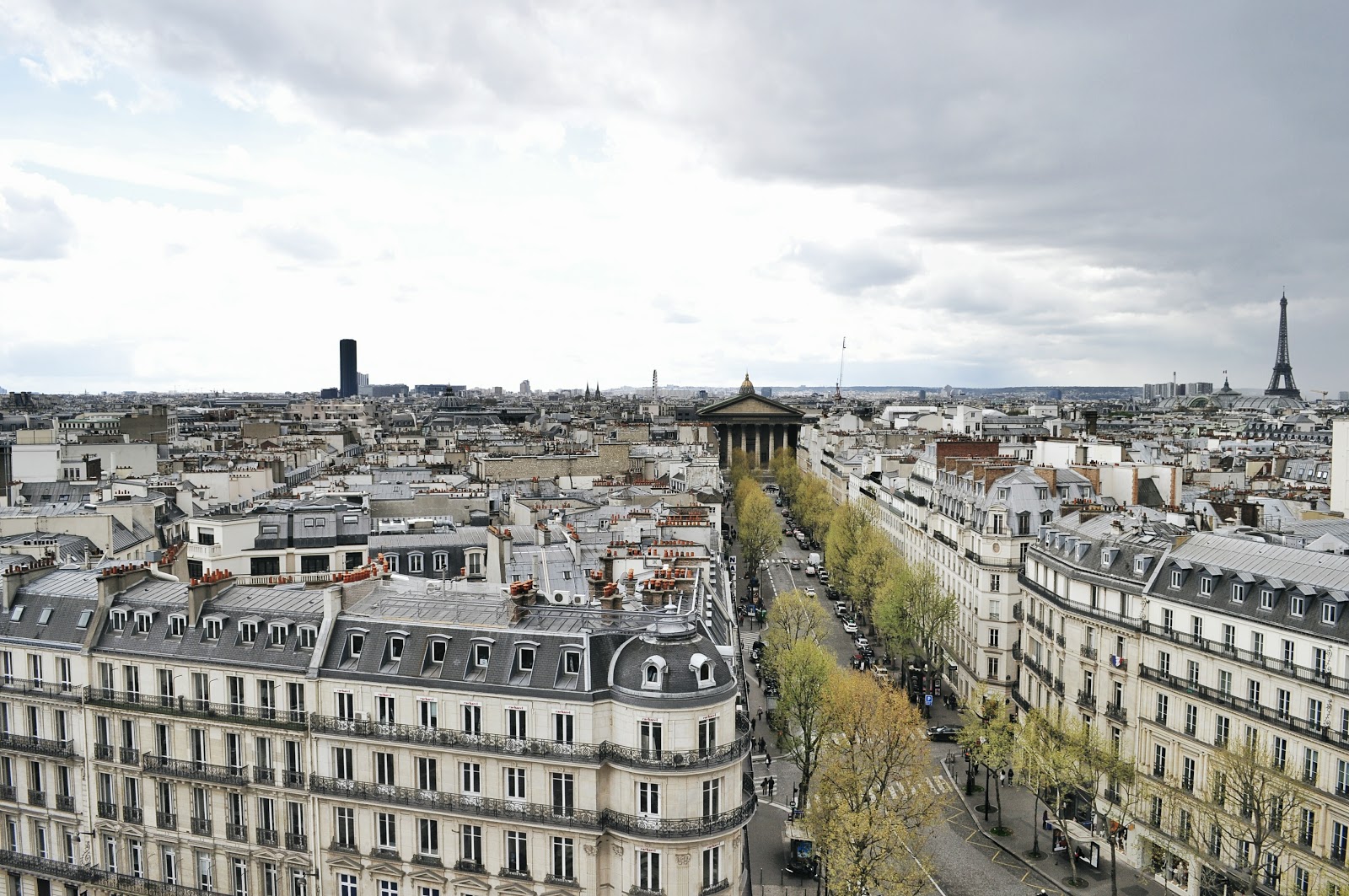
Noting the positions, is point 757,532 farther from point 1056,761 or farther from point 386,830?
point 386,830

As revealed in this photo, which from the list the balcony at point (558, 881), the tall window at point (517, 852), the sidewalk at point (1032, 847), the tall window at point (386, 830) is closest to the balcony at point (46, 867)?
the tall window at point (386, 830)

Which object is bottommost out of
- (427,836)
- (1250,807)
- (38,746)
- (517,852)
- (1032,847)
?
(1032,847)

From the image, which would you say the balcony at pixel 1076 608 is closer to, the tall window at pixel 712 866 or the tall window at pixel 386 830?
the tall window at pixel 712 866

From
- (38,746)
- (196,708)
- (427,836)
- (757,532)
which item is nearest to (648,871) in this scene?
(427,836)

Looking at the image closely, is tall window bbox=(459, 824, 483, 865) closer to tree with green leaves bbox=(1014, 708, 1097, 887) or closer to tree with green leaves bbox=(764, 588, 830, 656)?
tree with green leaves bbox=(1014, 708, 1097, 887)

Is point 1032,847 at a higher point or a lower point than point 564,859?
lower
